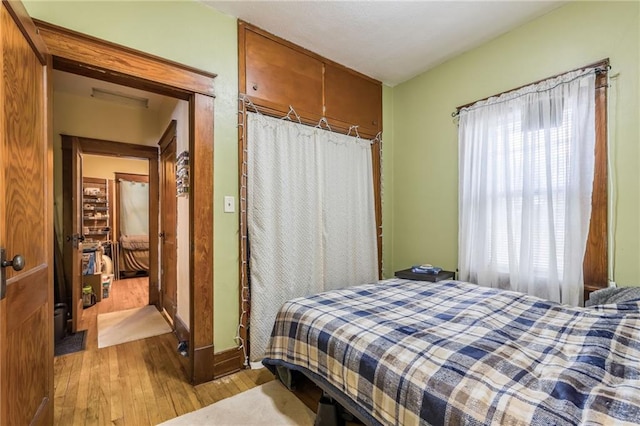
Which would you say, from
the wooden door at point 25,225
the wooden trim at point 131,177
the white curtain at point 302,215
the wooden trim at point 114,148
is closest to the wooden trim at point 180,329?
the white curtain at point 302,215

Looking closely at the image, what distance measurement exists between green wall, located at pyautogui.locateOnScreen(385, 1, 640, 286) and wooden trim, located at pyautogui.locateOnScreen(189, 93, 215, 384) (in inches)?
81.5

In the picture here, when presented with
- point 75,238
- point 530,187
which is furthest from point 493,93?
point 75,238

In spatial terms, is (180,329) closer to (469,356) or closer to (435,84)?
(469,356)

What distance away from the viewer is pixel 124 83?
195cm

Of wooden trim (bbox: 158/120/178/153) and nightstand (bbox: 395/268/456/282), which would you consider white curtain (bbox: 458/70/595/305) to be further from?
wooden trim (bbox: 158/120/178/153)

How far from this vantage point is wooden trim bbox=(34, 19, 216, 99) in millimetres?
1636

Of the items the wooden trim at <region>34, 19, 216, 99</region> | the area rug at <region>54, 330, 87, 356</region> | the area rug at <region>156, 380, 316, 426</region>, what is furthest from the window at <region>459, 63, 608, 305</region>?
the area rug at <region>54, 330, 87, 356</region>

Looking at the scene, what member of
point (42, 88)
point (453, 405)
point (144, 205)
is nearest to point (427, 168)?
point (453, 405)

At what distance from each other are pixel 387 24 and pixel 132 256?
606 centimetres

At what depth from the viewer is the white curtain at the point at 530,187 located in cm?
198

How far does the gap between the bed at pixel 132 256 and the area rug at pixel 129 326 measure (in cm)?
255

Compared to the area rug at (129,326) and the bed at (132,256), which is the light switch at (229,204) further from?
the bed at (132,256)

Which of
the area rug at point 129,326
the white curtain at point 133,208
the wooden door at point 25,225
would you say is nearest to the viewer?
the wooden door at point 25,225

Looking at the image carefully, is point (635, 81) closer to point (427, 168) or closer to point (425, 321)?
point (427, 168)
